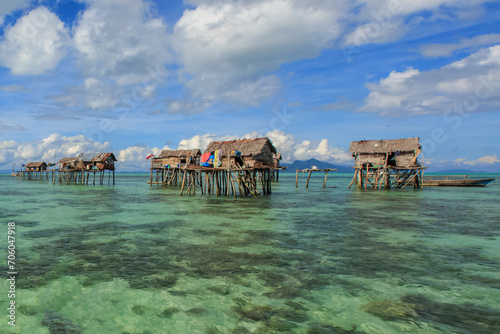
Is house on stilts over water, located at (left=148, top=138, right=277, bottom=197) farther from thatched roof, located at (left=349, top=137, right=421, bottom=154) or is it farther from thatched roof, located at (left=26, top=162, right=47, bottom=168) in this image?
thatched roof, located at (left=26, top=162, right=47, bottom=168)

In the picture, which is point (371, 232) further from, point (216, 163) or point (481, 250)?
point (216, 163)

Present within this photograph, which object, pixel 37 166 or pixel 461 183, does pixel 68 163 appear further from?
pixel 461 183

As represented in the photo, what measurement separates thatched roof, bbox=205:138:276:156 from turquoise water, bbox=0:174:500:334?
14.1 meters

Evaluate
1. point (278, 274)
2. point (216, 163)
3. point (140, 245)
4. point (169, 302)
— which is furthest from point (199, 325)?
point (216, 163)

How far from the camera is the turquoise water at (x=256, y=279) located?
5.02m

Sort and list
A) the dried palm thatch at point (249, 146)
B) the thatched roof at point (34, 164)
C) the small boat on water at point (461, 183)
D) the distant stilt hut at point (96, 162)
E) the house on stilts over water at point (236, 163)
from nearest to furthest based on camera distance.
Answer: the house on stilts over water at point (236, 163), the dried palm thatch at point (249, 146), the small boat on water at point (461, 183), the distant stilt hut at point (96, 162), the thatched roof at point (34, 164)

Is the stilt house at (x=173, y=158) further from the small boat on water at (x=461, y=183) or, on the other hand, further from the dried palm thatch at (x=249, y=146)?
the small boat on water at (x=461, y=183)

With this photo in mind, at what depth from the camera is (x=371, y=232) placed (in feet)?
38.3

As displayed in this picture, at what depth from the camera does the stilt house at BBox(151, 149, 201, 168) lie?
41469 millimetres

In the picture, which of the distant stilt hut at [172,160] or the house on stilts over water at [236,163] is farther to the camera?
the distant stilt hut at [172,160]

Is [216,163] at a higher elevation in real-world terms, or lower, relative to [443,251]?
higher

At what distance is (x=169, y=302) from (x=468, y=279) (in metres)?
6.05

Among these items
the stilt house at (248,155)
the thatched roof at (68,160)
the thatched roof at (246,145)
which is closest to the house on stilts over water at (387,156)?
the thatched roof at (246,145)

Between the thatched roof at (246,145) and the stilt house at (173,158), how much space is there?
1154 cm
